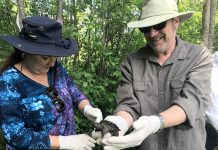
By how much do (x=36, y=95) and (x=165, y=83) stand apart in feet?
3.05

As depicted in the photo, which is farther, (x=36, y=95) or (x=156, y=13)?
(x=156, y=13)

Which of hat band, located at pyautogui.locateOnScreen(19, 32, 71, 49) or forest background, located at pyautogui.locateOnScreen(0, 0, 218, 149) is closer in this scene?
hat band, located at pyautogui.locateOnScreen(19, 32, 71, 49)

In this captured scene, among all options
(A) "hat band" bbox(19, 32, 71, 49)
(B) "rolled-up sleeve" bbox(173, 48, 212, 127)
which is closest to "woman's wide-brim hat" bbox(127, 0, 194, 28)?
(B) "rolled-up sleeve" bbox(173, 48, 212, 127)

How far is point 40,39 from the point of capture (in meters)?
2.50

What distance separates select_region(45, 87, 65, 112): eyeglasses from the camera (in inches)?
103

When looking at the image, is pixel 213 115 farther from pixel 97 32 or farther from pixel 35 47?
pixel 97 32

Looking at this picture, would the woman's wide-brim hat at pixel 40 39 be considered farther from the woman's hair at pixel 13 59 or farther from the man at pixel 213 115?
the man at pixel 213 115

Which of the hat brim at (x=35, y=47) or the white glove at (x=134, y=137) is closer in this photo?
the white glove at (x=134, y=137)

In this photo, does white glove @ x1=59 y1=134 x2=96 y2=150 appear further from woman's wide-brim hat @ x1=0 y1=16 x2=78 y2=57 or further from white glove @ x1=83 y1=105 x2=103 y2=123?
woman's wide-brim hat @ x1=0 y1=16 x2=78 y2=57

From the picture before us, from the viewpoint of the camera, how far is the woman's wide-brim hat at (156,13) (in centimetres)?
265

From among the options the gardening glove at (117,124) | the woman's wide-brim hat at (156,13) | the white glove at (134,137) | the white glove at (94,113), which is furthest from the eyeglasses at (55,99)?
the woman's wide-brim hat at (156,13)

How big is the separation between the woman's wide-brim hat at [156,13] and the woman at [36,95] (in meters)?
0.56

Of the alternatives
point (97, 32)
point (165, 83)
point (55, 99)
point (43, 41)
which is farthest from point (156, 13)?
point (97, 32)

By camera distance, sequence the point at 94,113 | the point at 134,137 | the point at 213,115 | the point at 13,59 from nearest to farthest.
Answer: the point at 134,137 → the point at 13,59 → the point at 94,113 → the point at 213,115
